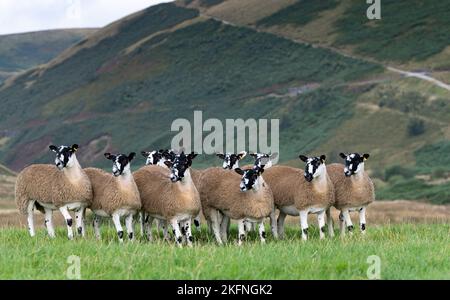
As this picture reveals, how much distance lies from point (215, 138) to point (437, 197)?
53180 mm

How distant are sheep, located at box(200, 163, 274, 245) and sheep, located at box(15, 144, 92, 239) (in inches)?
126

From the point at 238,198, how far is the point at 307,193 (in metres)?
1.79

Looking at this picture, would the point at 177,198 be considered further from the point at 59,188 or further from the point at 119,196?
the point at 59,188

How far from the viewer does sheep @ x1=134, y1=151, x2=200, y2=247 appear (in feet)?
63.8

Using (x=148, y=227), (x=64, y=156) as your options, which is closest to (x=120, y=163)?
(x=64, y=156)

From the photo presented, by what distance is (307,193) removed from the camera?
20656 millimetres

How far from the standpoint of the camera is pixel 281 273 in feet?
42.9

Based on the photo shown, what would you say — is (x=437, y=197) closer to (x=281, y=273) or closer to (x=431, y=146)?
(x=431, y=146)

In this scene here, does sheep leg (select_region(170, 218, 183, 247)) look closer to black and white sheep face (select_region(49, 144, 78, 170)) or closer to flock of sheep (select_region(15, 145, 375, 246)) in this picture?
flock of sheep (select_region(15, 145, 375, 246))

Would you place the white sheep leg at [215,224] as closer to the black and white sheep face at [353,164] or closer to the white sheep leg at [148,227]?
the white sheep leg at [148,227]

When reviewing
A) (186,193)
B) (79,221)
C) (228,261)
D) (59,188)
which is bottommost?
(228,261)

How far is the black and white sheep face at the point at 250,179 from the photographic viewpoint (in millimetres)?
19562

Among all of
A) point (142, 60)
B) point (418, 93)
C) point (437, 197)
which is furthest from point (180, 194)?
point (142, 60)

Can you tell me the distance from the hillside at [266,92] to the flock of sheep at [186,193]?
5541 cm
